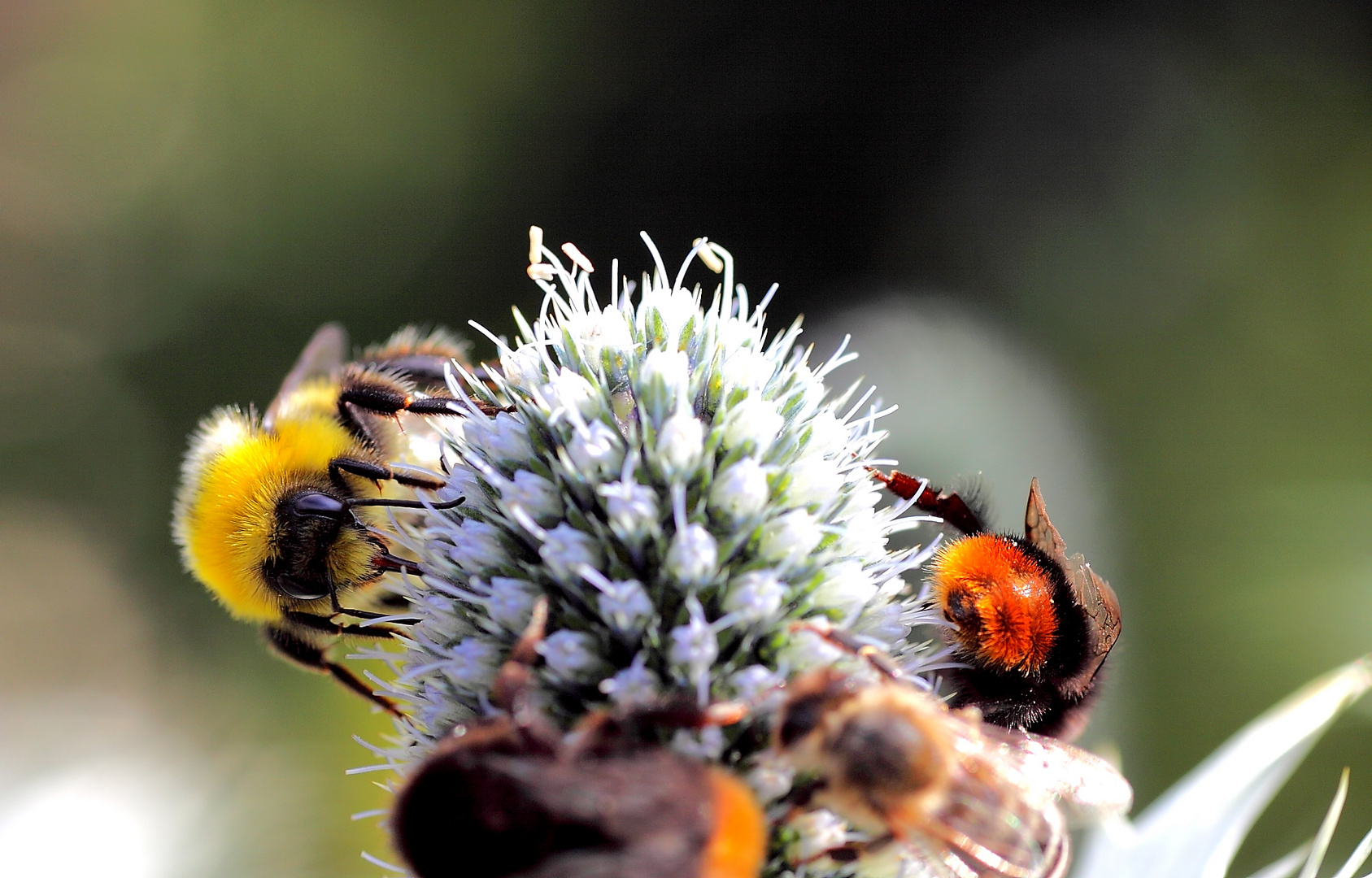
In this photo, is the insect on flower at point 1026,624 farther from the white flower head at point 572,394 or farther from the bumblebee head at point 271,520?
the bumblebee head at point 271,520

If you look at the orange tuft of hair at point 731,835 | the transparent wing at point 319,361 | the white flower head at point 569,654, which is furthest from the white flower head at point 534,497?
the transparent wing at point 319,361

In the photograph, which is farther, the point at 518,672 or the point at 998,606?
the point at 998,606

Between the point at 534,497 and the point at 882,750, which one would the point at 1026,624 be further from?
the point at 534,497

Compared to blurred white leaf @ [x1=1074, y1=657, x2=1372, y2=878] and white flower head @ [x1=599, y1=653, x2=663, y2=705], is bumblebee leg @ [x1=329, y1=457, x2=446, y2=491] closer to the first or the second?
white flower head @ [x1=599, y1=653, x2=663, y2=705]

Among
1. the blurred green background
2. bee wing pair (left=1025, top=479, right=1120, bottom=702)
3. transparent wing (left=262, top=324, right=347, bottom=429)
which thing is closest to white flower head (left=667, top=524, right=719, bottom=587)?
bee wing pair (left=1025, top=479, right=1120, bottom=702)

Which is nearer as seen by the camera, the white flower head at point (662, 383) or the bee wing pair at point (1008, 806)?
the bee wing pair at point (1008, 806)

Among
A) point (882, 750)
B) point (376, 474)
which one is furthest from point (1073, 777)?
point (376, 474)

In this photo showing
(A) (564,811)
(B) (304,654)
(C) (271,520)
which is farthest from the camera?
(B) (304,654)
